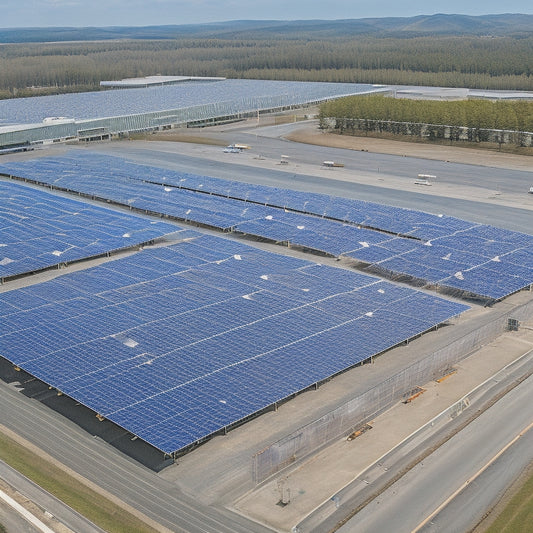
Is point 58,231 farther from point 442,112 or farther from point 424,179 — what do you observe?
point 442,112

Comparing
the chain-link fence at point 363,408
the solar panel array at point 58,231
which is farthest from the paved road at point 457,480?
the solar panel array at point 58,231

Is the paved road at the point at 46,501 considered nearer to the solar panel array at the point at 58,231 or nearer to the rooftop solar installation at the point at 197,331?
the rooftop solar installation at the point at 197,331

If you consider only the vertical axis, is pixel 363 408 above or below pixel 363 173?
below

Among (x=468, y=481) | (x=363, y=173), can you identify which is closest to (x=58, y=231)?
(x=468, y=481)

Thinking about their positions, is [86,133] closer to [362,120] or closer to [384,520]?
[362,120]

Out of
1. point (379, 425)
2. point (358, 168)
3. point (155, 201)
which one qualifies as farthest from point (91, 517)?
point (358, 168)

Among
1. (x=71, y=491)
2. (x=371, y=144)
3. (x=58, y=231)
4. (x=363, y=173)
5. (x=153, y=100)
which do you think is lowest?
(x=71, y=491)

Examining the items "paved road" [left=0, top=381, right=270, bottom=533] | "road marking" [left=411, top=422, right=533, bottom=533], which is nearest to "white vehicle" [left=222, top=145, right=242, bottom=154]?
"paved road" [left=0, top=381, right=270, bottom=533]

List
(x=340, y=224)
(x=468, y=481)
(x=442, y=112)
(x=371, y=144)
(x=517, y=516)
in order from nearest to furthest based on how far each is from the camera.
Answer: (x=517, y=516)
(x=468, y=481)
(x=340, y=224)
(x=371, y=144)
(x=442, y=112)
